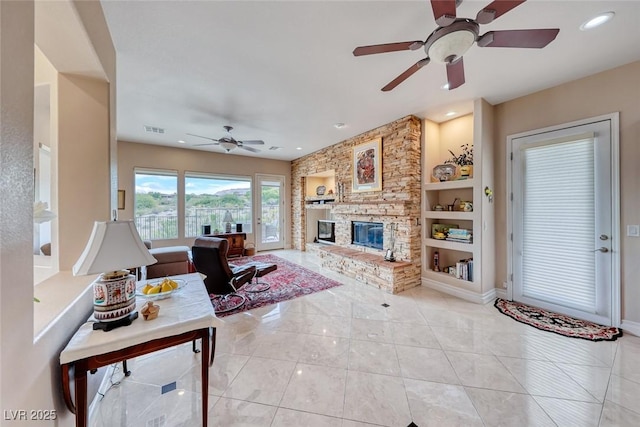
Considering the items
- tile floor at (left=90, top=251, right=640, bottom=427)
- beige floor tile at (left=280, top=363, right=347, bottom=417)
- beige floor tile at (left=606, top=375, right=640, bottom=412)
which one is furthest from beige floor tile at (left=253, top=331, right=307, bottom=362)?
beige floor tile at (left=606, top=375, right=640, bottom=412)

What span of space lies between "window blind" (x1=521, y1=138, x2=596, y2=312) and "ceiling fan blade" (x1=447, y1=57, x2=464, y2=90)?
1.95 m

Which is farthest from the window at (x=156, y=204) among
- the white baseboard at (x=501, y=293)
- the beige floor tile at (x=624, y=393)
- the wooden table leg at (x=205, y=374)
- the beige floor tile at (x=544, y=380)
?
the beige floor tile at (x=624, y=393)

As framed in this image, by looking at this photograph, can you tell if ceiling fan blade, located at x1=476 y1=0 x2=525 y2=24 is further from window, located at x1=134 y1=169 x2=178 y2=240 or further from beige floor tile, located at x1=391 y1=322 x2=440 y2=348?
window, located at x1=134 y1=169 x2=178 y2=240

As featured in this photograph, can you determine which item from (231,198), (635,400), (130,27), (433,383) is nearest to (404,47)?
(130,27)

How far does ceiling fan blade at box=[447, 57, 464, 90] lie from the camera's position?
193 centimetres

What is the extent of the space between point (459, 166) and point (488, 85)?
1189mm

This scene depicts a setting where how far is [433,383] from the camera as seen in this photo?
73.0 inches

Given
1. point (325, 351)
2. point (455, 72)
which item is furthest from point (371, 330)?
point (455, 72)

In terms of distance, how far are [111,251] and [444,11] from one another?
7.67 ft

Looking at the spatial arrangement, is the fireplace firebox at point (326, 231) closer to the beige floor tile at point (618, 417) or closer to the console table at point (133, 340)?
the console table at point (133, 340)

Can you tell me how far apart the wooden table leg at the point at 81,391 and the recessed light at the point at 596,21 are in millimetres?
4102

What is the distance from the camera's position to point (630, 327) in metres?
2.54

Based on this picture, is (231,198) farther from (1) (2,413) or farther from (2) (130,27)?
(1) (2,413)

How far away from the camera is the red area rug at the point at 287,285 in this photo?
342cm
